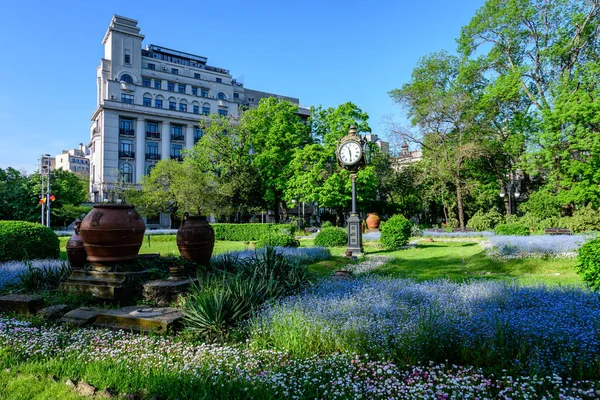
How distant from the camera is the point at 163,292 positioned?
571cm

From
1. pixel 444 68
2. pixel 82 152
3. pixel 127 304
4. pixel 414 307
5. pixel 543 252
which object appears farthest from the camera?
pixel 82 152

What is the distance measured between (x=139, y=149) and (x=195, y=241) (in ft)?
148

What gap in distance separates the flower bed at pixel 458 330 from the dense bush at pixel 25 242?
33.6 ft

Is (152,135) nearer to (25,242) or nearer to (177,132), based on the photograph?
(177,132)

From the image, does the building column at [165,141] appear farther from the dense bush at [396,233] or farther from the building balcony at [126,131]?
the dense bush at [396,233]

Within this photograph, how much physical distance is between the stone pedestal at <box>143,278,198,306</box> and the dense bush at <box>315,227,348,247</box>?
11.5m

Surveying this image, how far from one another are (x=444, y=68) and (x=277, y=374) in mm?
35156

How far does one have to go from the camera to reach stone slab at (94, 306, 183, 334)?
180 inches

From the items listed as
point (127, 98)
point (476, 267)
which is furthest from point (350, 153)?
point (127, 98)

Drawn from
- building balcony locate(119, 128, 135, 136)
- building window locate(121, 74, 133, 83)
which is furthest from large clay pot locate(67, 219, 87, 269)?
building window locate(121, 74, 133, 83)

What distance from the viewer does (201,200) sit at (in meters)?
30.5

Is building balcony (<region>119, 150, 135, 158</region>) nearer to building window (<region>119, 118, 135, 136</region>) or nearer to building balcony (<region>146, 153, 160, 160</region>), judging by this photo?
building balcony (<region>146, 153, 160, 160</region>)

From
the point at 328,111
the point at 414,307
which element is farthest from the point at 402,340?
the point at 328,111

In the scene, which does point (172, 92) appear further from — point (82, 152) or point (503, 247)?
point (82, 152)
